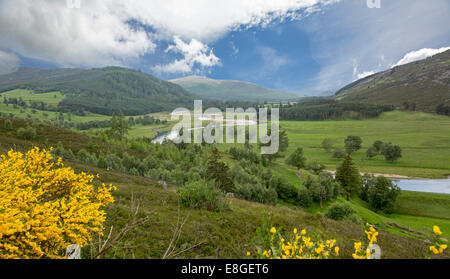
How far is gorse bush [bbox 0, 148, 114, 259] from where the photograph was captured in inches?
113

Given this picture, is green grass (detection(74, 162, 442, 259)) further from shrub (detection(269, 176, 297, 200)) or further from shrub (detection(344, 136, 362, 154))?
shrub (detection(344, 136, 362, 154))

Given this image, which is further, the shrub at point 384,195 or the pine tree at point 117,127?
the pine tree at point 117,127

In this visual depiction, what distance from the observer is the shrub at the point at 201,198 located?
35.9ft

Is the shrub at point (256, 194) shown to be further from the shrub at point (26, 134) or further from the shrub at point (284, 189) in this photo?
the shrub at point (26, 134)

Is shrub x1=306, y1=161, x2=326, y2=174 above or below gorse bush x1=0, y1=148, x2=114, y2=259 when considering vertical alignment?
below

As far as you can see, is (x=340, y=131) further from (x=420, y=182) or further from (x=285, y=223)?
(x=285, y=223)

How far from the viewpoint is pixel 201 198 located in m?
11.4

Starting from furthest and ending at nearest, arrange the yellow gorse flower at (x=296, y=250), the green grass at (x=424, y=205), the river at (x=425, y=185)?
the river at (x=425, y=185)
the green grass at (x=424, y=205)
the yellow gorse flower at (x=296, y=250)

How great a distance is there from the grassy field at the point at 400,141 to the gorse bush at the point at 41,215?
282 feet

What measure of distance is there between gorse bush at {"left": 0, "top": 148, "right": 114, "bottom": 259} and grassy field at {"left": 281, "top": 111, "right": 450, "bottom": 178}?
8602cm

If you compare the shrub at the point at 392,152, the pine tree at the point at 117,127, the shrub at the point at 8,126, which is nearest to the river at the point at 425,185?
the shrub at the point at 392,152

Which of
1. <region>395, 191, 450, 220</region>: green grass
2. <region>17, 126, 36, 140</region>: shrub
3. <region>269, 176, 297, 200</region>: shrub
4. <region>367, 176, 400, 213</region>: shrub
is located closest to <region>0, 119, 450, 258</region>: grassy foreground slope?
<region>269, 176, 297, 200</region>: shrub

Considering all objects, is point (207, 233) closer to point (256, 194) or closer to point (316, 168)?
point (256, 194)

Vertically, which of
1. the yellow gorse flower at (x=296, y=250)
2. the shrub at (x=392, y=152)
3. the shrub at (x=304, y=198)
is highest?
the yellow gorse flower at (x=296, y=250)
